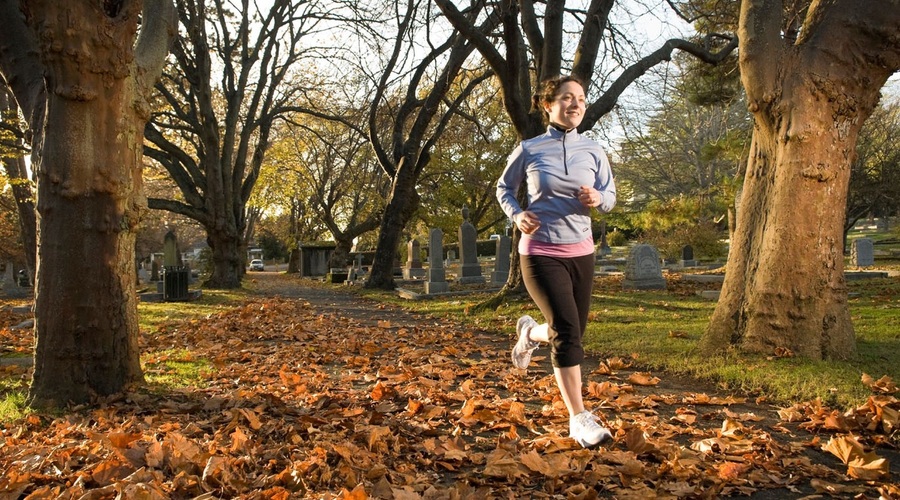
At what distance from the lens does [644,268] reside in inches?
578

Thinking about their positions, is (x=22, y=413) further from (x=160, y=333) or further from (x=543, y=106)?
(x=160, y=333)

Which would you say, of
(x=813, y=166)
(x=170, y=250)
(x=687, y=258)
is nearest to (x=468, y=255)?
(x=170, y=250)

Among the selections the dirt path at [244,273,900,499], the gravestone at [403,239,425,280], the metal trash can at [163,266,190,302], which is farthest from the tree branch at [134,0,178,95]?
the gravestone at [403,239,425,280]

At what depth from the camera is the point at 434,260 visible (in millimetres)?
17594

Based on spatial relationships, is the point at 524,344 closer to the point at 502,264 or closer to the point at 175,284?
the point at 502,264

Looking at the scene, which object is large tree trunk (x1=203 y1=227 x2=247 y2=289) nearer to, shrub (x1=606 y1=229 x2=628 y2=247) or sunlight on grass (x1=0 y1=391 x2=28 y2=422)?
sunlight on grass (x1=0 y1=391 x2=28 y2=422)

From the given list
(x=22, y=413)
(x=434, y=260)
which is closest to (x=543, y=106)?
(x=22, y=413)

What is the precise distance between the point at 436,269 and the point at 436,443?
13.9 meters

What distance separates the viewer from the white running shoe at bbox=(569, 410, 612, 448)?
3094mm

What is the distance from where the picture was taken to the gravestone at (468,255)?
778 inches

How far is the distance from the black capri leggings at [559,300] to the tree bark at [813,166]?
2790 mm

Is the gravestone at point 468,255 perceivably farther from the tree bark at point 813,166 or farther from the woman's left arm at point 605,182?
the woman's left arm at point 605,182

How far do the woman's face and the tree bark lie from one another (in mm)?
2838

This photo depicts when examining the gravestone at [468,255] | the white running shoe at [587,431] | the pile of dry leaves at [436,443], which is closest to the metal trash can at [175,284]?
the gravestone at [468,255]
